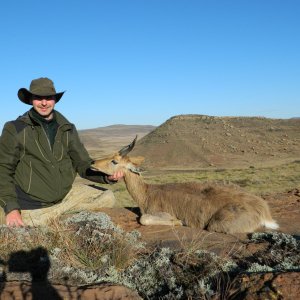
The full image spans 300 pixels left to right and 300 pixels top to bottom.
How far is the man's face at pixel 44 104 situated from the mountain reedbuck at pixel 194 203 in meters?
1.74

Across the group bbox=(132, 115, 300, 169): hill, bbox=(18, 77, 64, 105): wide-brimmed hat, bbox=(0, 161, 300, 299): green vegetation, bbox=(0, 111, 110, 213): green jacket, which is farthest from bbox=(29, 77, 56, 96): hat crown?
bbox=(132, 115, 300, 169): hill

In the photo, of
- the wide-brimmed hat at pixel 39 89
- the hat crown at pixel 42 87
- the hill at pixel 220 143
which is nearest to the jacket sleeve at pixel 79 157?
the wide-brimmed hat at pixel 39 89

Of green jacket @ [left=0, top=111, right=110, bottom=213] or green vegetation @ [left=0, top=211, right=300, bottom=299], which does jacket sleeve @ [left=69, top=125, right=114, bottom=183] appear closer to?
green jacket @ [left=0, top=111, right=110, bottom=213]

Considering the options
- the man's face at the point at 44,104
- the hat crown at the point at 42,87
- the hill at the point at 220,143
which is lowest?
the hill at the point at 220,143

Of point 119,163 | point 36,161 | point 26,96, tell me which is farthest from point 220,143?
point 26,96

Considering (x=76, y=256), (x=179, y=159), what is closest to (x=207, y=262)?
(x=76, y=256)

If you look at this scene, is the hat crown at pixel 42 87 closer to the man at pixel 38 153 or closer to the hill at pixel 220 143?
the man at pixel 38 153

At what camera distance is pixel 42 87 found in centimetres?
729

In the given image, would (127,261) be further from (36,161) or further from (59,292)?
(36,161)

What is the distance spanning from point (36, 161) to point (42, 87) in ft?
4.36

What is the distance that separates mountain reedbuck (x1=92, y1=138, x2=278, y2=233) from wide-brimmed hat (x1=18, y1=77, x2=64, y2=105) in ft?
6.82

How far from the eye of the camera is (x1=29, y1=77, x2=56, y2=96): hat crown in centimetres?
722

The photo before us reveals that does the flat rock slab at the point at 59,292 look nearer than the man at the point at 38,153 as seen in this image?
Yes

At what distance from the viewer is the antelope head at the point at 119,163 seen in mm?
9099
